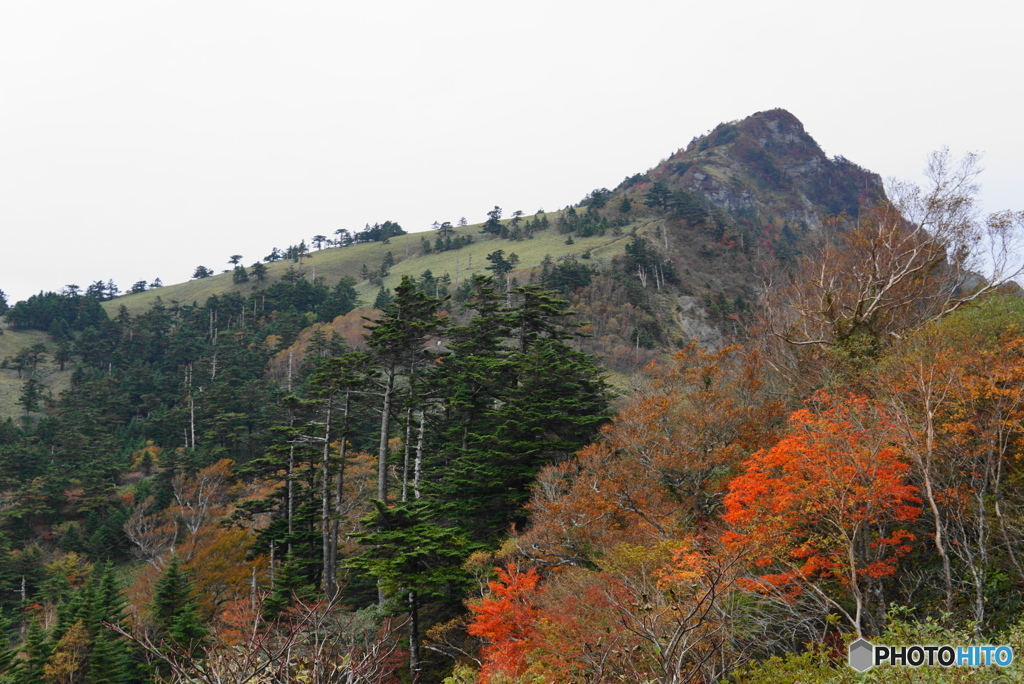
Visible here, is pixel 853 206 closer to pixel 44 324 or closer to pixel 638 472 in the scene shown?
pixel 638 472

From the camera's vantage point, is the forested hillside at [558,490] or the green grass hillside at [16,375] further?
the green grass hillside at [16,375]

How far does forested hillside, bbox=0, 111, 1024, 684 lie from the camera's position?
11969mm

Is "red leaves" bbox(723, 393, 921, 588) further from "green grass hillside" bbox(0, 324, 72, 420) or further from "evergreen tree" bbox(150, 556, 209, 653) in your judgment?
"green grass hillside" bbox(0, 324, 72, 420)

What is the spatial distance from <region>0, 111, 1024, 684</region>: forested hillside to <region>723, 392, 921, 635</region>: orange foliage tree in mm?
104

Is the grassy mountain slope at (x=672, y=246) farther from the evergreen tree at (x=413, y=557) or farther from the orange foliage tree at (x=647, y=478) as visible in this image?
the evergreen tree at (x=413, y=557)

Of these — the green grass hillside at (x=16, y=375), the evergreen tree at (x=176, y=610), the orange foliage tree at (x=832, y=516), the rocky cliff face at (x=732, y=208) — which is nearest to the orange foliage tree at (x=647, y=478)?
the orange foliage tree at (x=832, y=516)

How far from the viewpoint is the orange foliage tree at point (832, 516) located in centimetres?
1225

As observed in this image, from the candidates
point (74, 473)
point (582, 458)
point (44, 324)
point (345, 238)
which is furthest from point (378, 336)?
point (345, 238)

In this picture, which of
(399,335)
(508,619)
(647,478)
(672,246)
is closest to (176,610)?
(399,335)

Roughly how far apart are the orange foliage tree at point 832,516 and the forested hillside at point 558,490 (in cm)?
10

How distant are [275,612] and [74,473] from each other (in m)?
38.7

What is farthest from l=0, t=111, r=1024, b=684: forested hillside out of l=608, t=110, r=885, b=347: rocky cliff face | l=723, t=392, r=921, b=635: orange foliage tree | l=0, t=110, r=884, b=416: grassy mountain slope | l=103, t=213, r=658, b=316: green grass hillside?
l=103, t=213, r=658, b=316: green grass hillside

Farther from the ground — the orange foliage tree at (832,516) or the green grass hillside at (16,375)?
the green grass hillside at (16,375)

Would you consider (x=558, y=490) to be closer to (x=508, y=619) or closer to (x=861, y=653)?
(x=508, y=619)
